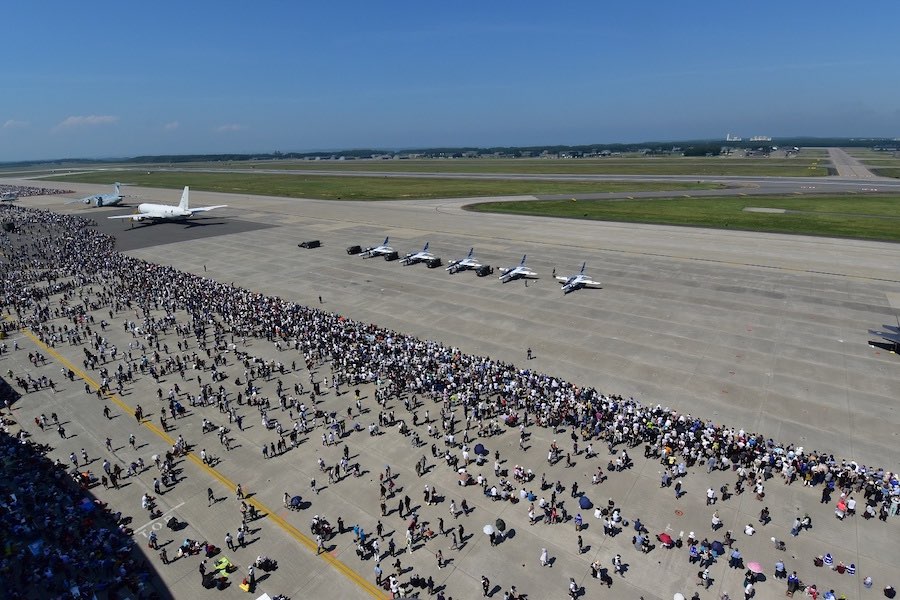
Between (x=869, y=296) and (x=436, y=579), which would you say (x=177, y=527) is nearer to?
(x=436, y=579)

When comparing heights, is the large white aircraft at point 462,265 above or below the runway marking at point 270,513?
above

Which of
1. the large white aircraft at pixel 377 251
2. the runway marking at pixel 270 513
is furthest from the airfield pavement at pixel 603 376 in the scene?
the large white aircraft at pixel 377 251

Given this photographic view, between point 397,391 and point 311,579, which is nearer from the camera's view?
point 311,579

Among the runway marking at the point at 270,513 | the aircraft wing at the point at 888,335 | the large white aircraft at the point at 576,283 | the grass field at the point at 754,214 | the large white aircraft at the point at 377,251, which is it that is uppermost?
the grass field at the point at 754,214

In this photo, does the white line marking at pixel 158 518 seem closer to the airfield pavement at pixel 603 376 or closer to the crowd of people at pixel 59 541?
the airfield pavement at pixel 603 376

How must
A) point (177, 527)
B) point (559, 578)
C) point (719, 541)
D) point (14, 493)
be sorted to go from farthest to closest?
point (14, 493), point (177, 527), point (719, 541), point (559, 578)

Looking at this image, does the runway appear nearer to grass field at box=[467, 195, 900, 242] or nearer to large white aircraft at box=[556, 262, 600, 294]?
large white aircraft at box=[556, 262, 600, 294]

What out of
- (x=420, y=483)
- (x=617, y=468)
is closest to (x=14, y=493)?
(x=420, y=483)

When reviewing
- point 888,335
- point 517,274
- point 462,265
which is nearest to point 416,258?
point 462,265
